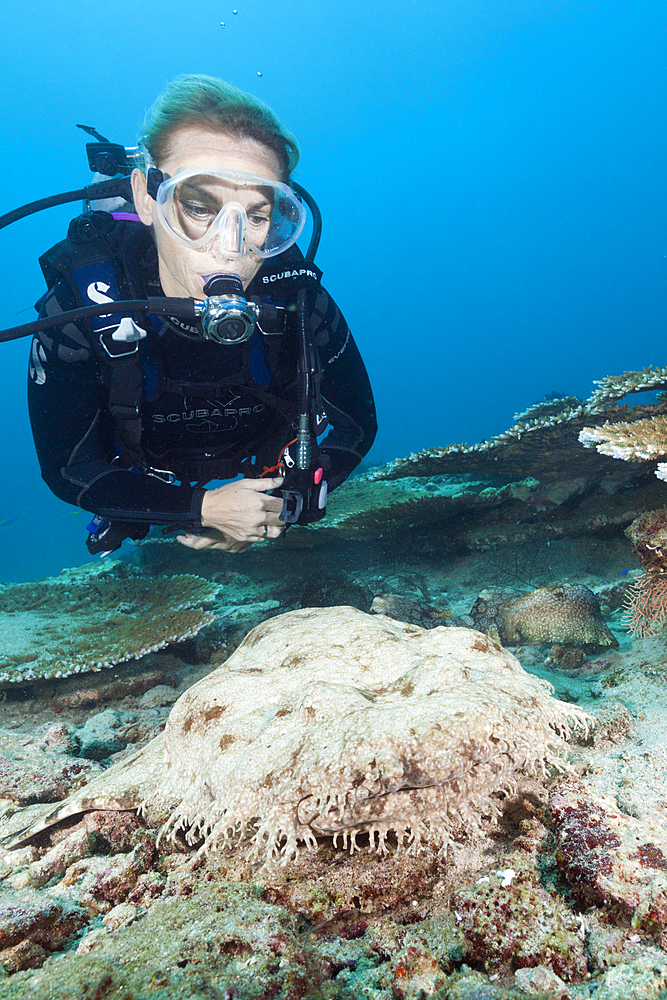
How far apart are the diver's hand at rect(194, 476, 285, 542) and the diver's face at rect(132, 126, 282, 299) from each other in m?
1.43

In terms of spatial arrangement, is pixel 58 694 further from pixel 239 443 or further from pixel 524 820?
pixel 524 820

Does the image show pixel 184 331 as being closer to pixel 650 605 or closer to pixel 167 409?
pixel 167 409

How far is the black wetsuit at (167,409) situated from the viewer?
125 inches

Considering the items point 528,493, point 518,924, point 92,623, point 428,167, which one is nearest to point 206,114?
point 518,924

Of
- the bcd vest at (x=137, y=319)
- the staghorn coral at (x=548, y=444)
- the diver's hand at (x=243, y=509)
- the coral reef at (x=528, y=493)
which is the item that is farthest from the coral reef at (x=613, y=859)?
the coral reef at (x=528, y=493)

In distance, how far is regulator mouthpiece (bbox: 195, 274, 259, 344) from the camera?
285cm

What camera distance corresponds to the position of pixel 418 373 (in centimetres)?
11894

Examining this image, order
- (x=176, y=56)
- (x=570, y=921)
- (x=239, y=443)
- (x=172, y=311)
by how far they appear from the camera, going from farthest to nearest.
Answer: (x=176, y=56), (x=239, y=443), (x=172, y=311), (x=570, y=921)

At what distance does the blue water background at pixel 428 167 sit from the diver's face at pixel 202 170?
169 feet

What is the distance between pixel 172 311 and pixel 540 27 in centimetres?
10648

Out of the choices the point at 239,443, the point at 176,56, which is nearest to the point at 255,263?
the point at 239,443

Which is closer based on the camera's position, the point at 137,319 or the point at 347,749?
the point at 347,749

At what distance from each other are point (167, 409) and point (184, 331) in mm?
669

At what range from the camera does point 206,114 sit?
2.94m
